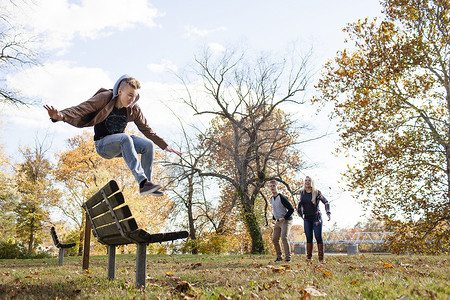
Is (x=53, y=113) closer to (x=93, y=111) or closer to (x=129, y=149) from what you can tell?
(x=93, y=111)

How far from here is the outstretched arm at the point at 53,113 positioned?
3273mm

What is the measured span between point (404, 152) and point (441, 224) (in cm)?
332

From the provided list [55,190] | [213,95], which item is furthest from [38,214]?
[213,95]

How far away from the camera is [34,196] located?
31203mm

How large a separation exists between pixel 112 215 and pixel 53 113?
1342 mm

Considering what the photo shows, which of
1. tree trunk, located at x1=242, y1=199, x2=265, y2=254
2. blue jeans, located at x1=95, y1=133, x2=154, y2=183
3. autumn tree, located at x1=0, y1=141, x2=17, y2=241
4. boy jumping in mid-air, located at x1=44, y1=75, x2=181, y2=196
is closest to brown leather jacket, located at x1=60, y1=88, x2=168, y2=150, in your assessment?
boy jumping in mid-air, located at x1=44, y1=75, x2=181, y2=196

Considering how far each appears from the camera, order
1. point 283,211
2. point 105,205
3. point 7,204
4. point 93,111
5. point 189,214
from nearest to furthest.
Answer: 1. point 93,111
2. point 105,205
3. point 283,211
4. point 189,214
5. point 7,204

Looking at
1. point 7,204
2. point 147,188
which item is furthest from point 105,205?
point 7,204

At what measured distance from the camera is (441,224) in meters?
14.5

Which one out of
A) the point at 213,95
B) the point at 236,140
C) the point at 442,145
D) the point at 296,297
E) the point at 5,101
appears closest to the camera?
the point at 296,297

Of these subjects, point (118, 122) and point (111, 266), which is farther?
point (111, 266)

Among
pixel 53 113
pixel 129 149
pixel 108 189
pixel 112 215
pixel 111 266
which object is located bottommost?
pixel 111 266

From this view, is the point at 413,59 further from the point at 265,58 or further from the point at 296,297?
the point at 296,297

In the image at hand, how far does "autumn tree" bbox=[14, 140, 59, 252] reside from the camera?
103ft
